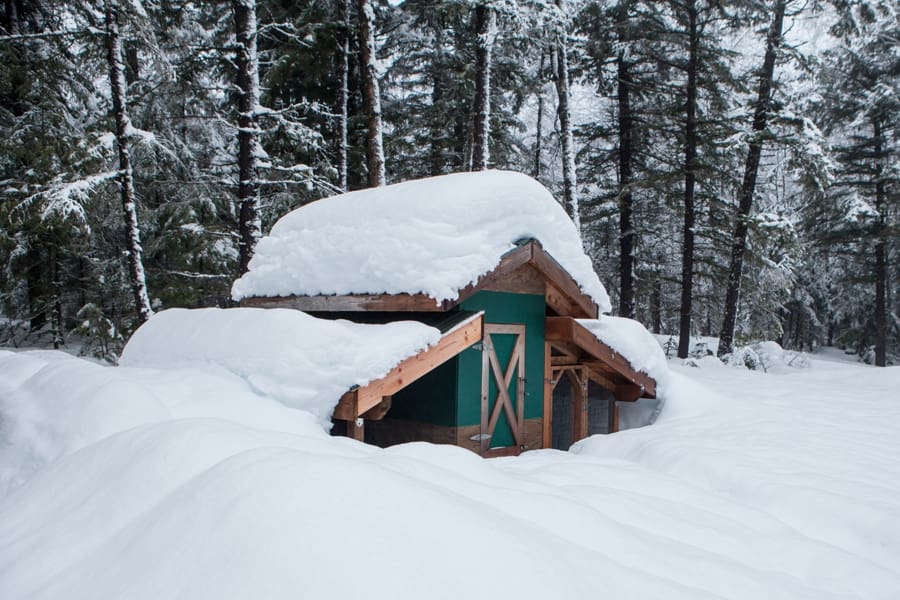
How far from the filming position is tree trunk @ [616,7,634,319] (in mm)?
16391

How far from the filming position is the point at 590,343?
330 inches

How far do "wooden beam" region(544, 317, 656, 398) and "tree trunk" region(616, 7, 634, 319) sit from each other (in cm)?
775

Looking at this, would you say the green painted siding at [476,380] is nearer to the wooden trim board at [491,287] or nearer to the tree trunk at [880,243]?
the wooden trim board at [491,287]

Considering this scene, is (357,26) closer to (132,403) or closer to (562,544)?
(132,403)

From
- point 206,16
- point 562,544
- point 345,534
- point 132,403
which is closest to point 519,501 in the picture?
point 562,544

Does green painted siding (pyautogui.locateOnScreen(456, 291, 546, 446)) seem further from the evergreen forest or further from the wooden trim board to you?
the evergreen forest

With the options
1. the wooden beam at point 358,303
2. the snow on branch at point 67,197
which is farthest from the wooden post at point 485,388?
the snow on branch at point 67,197

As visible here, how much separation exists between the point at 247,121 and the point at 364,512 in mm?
10071

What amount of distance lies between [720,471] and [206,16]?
17.7m

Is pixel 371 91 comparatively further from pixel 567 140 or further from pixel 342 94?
pixel 567 140

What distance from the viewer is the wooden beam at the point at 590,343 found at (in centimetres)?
835

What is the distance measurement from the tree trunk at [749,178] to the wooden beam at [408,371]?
36.6 feet

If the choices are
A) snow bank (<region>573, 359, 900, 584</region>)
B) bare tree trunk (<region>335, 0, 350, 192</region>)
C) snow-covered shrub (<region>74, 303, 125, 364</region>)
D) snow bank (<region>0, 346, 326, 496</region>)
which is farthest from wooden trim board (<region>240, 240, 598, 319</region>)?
bare tree trunk (<region>335, 0, 350, 192</region>)

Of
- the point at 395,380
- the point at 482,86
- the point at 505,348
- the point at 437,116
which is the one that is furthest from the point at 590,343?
the point at 437,116
